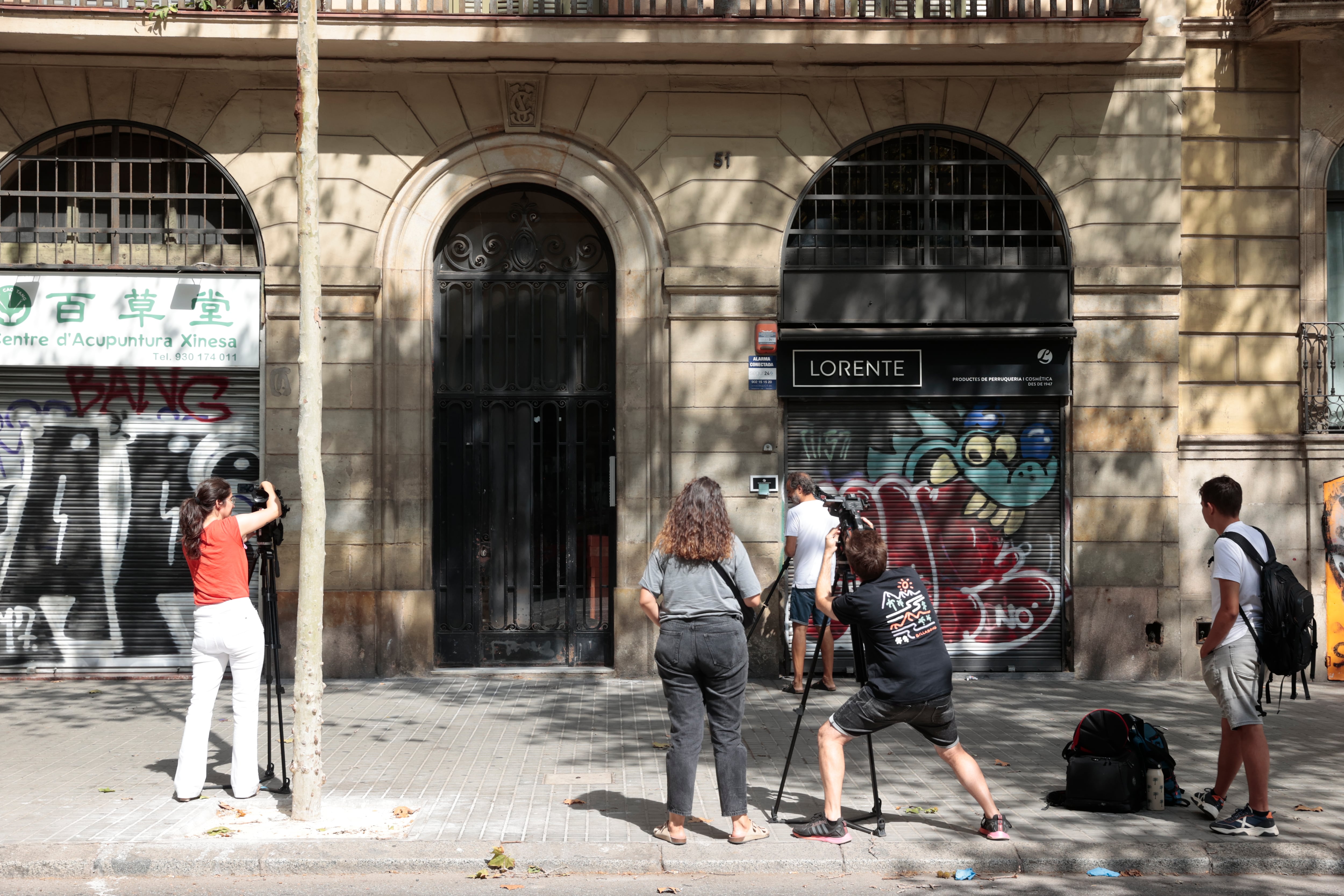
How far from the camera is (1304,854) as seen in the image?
569 centimetres

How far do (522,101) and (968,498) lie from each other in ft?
19.2

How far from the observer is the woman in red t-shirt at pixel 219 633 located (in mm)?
6383

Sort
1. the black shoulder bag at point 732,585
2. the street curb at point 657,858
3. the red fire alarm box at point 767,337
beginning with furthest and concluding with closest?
the red fire alarm box at point 767,337, the black shoulder bag at point 732,585, the street curb at point 657,858

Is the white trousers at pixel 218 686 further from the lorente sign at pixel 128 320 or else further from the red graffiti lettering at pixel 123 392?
the red graffiti lettering at pixel 123 392

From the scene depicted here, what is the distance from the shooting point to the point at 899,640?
5.61 meters

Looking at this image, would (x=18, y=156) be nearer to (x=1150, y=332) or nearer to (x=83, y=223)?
(x=83, y=223)

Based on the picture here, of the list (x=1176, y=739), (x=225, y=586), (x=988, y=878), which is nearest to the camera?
(x=988, y=878)

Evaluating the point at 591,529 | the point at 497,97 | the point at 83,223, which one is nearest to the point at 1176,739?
the point at 591,529

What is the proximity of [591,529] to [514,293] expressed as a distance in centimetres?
247

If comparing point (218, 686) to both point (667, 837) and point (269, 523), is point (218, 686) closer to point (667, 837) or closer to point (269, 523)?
point (269, 523)

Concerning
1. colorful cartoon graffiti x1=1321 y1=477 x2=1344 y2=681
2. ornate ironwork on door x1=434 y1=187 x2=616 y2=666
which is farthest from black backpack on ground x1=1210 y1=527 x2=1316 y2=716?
ornate ironwork on door x1=434 y1=187 x2=616 y2=666

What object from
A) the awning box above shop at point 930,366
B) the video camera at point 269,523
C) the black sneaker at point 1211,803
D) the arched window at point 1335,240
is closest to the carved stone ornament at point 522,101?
the awning box above shop at point 930,366

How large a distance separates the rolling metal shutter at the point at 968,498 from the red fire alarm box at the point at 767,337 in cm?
60

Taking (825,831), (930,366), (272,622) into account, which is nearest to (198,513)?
(272,622)
